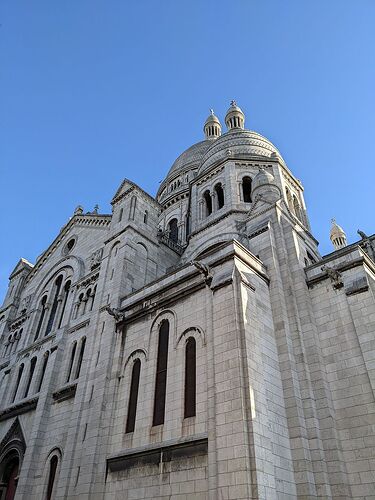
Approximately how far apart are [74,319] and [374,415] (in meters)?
16.0

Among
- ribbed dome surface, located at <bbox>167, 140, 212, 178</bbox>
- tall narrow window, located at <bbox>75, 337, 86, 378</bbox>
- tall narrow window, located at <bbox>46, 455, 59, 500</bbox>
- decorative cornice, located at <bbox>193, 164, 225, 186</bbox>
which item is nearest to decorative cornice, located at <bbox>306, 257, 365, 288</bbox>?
tall narrow window, located at <bbox>75, 337, 86, 378</bbox>

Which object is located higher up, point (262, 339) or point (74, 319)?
point (74, 319)

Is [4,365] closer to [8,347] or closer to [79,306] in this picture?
[8,347]

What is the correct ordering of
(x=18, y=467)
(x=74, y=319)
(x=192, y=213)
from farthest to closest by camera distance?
(x=192, y=213) < (x=74, y=319) < (x=18, y=467)

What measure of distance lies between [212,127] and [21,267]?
30053 millimetres

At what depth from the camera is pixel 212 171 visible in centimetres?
2816

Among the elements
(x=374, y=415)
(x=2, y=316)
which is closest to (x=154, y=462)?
(x=374, y=415)

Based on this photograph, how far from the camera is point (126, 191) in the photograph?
87.0 ft

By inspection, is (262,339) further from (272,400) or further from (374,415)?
(374,415)

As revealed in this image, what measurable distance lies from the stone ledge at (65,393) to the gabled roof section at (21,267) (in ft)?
48.7

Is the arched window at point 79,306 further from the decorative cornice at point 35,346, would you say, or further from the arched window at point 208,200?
the arched window at point 208,200

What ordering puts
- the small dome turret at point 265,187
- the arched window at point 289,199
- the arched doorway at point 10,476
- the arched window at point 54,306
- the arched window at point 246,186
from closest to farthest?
the arched doorway at point 10,476 → the small dome turret at point 265,187 → the arched window at point 289,199 → the arched window at point 246,186 → the arched window at point 54,306

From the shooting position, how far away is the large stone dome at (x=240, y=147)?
2825cm

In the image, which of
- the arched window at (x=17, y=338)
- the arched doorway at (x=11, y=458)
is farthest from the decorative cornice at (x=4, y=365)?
the arched doorway at (x=11, y=458)
